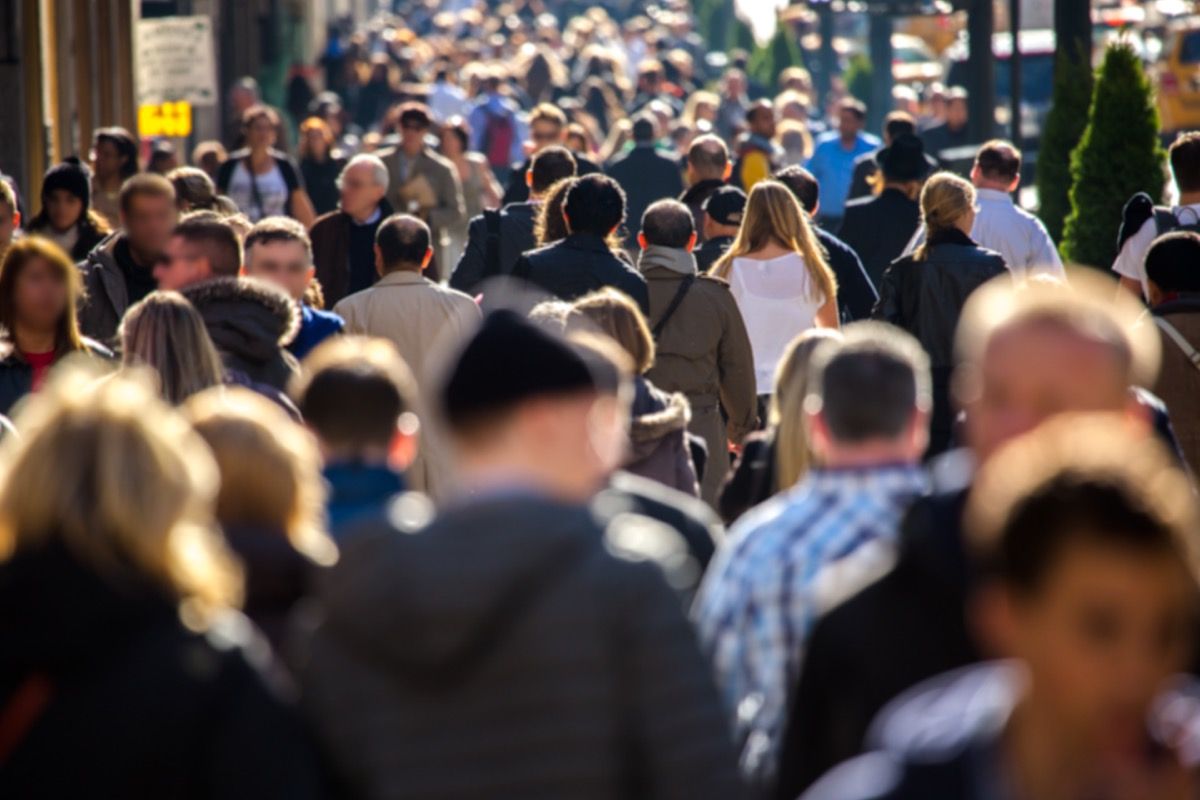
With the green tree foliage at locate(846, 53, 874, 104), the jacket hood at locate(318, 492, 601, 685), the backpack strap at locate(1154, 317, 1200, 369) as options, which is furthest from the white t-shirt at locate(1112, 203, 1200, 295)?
the green tree foliage at locate(846, 53, 874, 104)

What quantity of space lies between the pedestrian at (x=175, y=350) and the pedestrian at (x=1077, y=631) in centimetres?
442

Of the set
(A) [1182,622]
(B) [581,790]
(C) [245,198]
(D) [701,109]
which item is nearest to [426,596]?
(B) [581,790]

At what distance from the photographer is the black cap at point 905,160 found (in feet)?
47.6

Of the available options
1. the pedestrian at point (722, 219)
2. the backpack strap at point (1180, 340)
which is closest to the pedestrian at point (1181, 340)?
the backpack strap at point (1180, 340)

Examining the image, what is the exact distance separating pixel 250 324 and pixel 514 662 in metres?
4.20

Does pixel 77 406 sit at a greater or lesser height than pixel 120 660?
greater

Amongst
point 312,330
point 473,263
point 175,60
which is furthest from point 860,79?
point 312,330

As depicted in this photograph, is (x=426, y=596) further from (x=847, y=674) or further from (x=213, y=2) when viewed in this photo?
(x=213, y=2)

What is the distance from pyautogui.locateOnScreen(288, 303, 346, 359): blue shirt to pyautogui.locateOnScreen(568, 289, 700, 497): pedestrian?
1187mm

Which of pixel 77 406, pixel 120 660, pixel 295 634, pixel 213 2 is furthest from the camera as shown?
pixel 213 2

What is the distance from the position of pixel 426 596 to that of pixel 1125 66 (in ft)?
44.5

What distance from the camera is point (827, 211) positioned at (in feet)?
62.9

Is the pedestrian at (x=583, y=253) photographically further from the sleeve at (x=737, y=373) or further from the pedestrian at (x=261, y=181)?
the pedestrian at (x=261, y=181)

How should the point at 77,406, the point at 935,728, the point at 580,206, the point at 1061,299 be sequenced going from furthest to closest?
1. the point at 580,206
2. the point at 1061,299
3. the point at 77,406
4. the point at 935,728
